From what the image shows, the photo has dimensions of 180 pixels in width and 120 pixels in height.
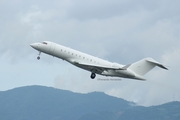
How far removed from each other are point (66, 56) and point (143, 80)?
13.8m

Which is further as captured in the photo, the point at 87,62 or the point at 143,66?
the point at 143,66

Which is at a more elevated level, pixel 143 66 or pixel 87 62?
pixel 143 66

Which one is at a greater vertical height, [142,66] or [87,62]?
[142,66]

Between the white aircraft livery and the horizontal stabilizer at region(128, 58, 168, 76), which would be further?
the horizontal stabilizer at region(128, 58, 168, 76)

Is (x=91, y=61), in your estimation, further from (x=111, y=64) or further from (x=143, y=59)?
(x=143, y=59)

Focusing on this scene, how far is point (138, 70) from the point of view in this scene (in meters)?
73.4

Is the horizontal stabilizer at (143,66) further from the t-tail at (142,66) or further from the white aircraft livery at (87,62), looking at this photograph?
the white aircraft livery at (87,62)

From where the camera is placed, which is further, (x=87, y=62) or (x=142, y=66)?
(x=142, y=66)

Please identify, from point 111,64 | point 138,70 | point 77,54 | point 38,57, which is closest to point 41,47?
point 38,57

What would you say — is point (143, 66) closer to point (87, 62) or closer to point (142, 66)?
point (142, 66)

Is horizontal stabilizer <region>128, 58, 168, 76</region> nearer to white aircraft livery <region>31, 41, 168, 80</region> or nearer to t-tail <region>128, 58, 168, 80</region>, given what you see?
t-tail <region>128, 58, 168, 80</region>

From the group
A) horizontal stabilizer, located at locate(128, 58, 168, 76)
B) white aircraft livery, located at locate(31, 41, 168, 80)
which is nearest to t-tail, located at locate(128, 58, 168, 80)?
horizontal stabilizer, located at locate(128, 58, 168, 76)

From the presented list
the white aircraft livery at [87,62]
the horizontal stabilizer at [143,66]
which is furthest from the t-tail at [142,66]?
the white aircraft livery at [87,62]

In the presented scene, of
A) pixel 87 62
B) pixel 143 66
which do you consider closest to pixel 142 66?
pixel 143 66
